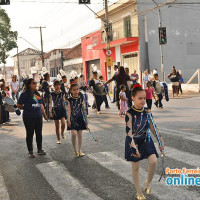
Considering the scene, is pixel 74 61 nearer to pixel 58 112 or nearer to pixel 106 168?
pixel 58 112

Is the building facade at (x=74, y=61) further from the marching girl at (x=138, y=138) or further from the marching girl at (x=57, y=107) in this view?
the marching girl at (x=138, y=138)

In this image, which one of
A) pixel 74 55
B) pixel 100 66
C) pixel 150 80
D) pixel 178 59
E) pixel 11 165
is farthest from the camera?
pixel 74 55

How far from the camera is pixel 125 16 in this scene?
3484 centimetres

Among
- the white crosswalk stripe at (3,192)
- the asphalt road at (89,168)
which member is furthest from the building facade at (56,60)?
the white crosswalk stripe at (3,192)

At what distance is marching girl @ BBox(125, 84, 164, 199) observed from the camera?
465 centimetres

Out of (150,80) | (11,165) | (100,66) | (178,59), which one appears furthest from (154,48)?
(11,165)

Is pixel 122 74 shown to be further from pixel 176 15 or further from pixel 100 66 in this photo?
pixel 100 66

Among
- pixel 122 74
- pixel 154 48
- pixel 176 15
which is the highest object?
pixel 176 15

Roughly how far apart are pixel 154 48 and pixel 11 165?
2752 cm

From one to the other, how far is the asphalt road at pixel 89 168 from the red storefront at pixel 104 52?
2124 cm

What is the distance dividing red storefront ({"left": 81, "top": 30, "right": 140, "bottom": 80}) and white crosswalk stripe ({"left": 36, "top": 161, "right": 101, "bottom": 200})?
23.8 metres

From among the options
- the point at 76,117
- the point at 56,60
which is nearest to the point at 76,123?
the point at 76,117

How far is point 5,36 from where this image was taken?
44.2 metres

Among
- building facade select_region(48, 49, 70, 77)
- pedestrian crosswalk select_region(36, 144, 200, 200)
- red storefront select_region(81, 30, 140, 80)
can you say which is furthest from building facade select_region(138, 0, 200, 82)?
building facade select_region(48, 49, 70, 77)
